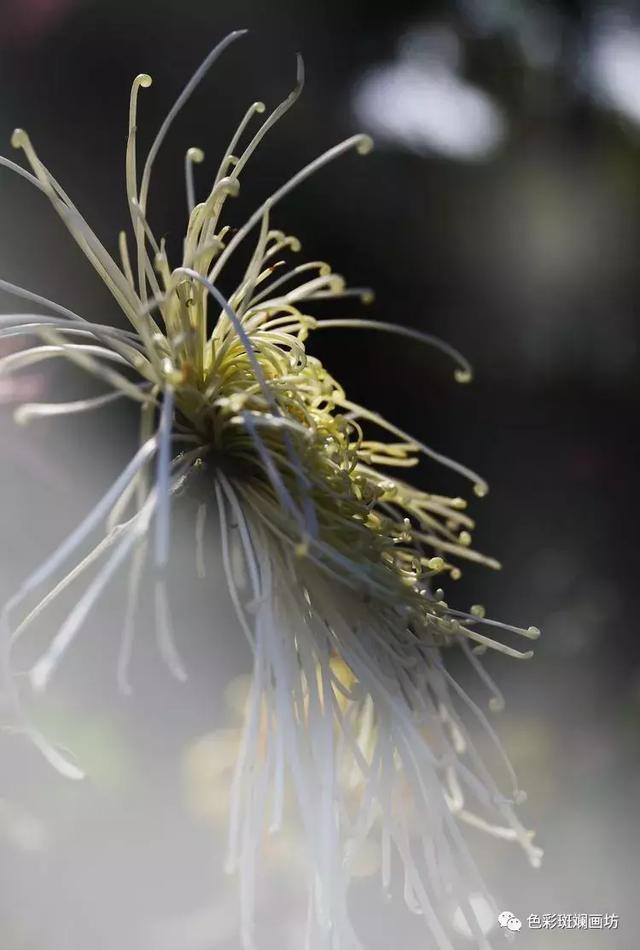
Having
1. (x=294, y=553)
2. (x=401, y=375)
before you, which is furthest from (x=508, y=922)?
(x=401, y=375)

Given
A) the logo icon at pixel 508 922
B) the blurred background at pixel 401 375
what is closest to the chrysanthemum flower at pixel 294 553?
the logo icon at pixel 508 922

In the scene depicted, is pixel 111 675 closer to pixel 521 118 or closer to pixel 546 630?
pixel 546 630

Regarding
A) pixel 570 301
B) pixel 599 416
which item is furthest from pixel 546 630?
pixel 570 301

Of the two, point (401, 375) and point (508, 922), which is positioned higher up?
point (401, 375)

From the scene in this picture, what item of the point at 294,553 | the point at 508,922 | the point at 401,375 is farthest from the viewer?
the point at 401,375

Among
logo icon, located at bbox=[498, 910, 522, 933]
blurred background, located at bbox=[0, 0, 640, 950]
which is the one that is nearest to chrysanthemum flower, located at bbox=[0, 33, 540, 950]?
logo icon, located at bbox=[498, 910, 522, 933]

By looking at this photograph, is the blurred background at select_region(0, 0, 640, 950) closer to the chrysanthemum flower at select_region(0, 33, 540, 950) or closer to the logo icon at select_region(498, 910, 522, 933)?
the logo icon at select_region(498, 910, 522, 933)

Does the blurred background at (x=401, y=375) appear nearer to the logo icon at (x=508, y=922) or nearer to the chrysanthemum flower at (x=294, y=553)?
the logo icon at (x=508, y=922)

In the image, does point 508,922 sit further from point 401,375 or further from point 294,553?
point 401,375

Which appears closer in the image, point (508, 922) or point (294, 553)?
point (294, 553)
